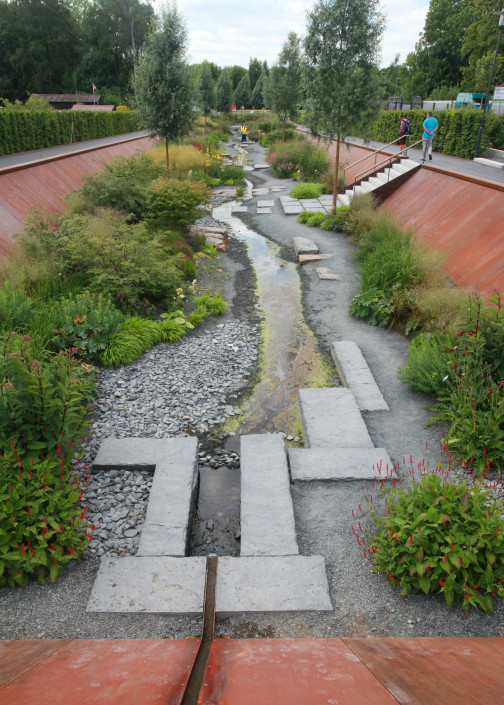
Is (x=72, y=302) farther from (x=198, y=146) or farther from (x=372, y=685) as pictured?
(x=198, y=146)

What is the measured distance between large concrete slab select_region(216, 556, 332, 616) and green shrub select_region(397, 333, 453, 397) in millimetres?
2661

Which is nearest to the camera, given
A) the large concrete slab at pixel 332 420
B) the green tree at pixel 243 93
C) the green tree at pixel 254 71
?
the large concrete slab at pixel 332 420

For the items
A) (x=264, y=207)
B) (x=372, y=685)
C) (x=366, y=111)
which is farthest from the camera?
(x=264, y=207)

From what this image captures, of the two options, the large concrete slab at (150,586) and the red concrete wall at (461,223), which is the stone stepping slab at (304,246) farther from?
the large concrete slab at (150,586)

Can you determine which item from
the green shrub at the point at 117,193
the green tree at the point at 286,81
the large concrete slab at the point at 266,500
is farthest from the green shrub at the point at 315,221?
the green tree at the point at 286,81

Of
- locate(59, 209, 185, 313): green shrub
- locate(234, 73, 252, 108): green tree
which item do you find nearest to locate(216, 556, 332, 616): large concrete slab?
locate(59, 209, 185, 313): green shrub

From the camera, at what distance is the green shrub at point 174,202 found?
10562mm

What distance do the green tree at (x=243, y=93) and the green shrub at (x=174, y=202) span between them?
62.2 m

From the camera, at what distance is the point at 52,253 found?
745 centimetres

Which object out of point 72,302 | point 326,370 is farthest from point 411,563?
point 72,302

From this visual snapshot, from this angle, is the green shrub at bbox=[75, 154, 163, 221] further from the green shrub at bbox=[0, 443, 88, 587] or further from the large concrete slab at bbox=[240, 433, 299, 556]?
the green shrub at bbox=[0, 443, 88, 587]

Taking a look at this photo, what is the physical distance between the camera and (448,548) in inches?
115

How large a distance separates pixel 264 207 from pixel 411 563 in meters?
14.7

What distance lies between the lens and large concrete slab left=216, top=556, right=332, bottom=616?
302cm
